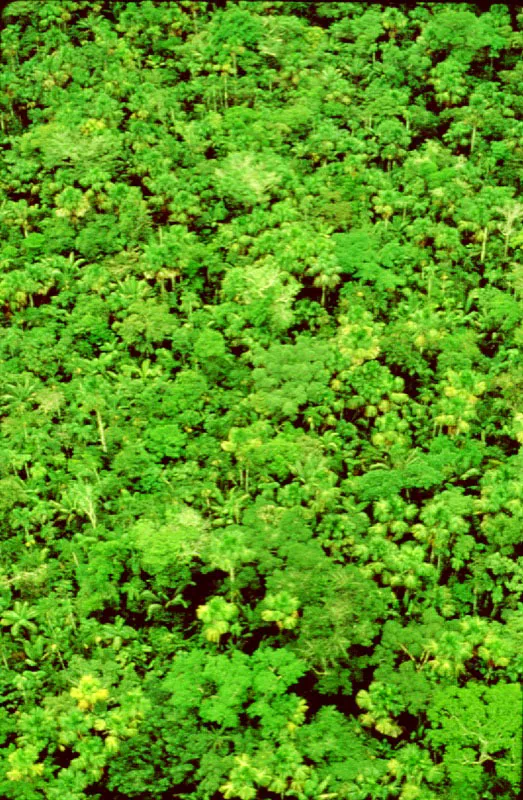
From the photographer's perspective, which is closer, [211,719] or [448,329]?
[211,719]

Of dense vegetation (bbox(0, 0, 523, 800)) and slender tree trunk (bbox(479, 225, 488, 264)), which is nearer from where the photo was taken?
dense vegetation (bbox(0, 0, 523, 800))

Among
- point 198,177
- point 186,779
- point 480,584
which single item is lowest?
point 186,779

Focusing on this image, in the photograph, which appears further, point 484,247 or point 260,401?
point 484,247

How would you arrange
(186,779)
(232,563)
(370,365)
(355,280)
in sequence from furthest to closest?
(355,280) < (370,365) < (232,563) < (186,779)

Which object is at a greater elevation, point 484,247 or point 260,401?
point 484,247

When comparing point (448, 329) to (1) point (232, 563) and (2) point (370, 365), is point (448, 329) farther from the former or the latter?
(1) point (232, 563)

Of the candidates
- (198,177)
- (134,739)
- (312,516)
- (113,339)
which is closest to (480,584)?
(312,516)

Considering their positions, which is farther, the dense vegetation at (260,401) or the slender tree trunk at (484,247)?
the slender tree trunk at (484,247)

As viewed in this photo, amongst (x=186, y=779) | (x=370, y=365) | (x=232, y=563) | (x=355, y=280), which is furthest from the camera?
(x=355, y=280)
